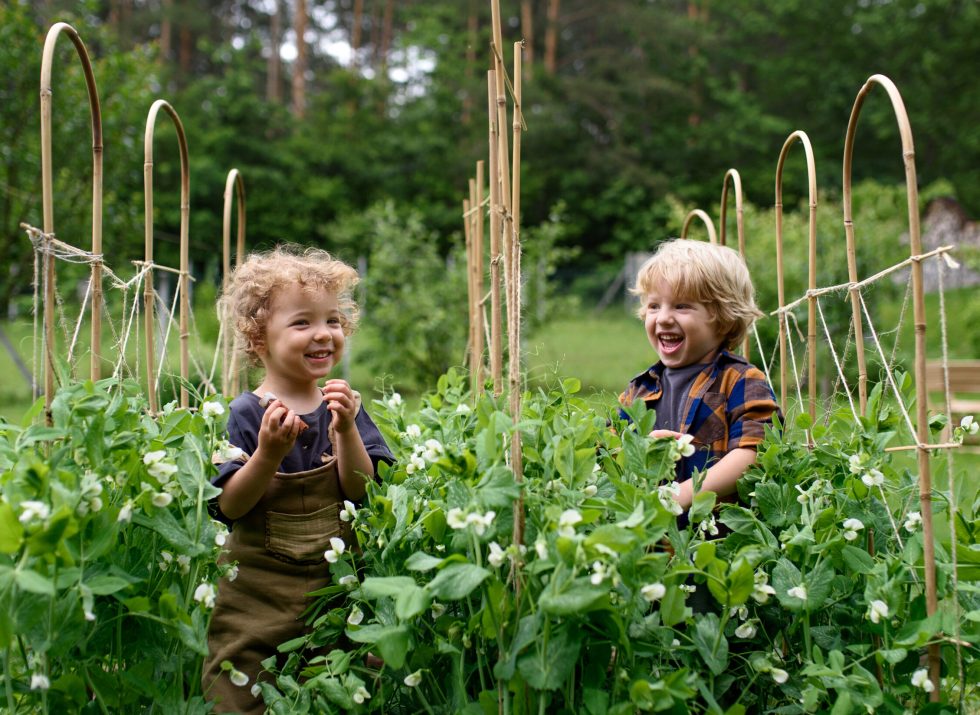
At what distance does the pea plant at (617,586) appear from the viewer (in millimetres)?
1593

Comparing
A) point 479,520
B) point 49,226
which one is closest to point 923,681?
point 479,520

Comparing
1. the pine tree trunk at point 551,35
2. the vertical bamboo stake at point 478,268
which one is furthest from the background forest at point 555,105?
the vertical bamboo stake at point 478,268

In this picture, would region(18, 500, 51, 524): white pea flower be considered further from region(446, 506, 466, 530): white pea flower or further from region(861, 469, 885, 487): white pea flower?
region(861, 469, 885, 487): white pea flower

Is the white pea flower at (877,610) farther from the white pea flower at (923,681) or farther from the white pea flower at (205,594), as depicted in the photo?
the white pea flower at (205,594)

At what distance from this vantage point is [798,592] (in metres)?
1.80

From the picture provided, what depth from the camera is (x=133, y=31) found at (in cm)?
2311

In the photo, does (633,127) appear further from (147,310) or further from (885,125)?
(147,310)

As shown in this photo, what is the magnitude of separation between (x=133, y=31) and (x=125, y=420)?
2440 cm

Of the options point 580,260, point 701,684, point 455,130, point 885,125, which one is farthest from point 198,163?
point 701,684

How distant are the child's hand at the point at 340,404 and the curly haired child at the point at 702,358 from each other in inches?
33.4

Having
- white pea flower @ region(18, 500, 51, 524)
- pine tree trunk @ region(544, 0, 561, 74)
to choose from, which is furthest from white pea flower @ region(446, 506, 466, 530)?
pine tree trunk @ region(544, 0, 561, 74)

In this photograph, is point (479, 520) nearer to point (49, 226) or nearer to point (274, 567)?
point (274, 567)

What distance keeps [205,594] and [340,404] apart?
1.69 feet

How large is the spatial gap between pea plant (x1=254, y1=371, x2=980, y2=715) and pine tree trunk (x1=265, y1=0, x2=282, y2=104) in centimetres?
2375
